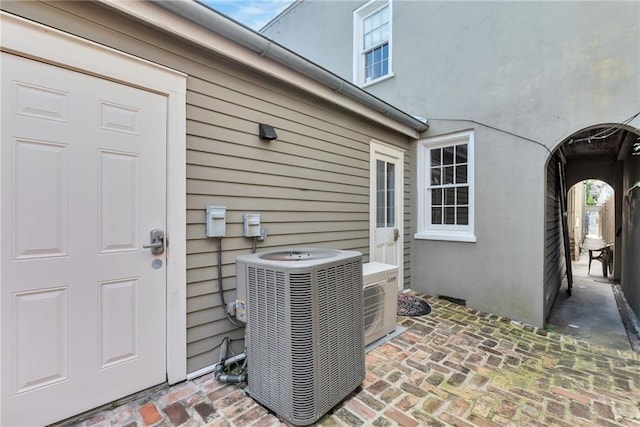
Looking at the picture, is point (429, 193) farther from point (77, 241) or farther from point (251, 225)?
point (77, 241)

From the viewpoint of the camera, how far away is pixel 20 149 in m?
1.63

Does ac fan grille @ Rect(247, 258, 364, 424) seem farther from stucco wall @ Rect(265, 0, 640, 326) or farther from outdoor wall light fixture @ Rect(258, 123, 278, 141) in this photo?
stucco wall @ Rect(265, 0, 640, 326)

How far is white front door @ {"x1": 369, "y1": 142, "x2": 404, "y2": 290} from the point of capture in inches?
163

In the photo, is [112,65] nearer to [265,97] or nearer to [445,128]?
[265,97]

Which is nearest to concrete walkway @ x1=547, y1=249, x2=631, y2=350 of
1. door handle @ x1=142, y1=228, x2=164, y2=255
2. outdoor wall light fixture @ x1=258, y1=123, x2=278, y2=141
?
outdoor wall light fixture @ x1=258, y1=123, x2=278, y2=141

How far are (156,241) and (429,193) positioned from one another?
4004 millimetres

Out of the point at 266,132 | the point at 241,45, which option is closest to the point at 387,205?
the point at 266,132

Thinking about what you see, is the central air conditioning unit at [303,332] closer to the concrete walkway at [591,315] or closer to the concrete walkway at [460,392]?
the concrete walkway at [460,392]

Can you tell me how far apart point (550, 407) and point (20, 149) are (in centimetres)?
375

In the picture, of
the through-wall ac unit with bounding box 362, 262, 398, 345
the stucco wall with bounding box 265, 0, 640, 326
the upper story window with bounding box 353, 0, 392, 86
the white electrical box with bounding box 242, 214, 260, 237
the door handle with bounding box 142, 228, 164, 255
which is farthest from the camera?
the upper story window with bounding box 353, 0, 392, 86

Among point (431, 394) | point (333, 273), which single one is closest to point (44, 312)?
point (333, 273)

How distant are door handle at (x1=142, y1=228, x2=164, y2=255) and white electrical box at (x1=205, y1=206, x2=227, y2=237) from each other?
0.34 metres

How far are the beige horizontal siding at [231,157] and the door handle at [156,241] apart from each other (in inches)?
7.8

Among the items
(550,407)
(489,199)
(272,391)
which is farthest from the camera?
(489,199)
